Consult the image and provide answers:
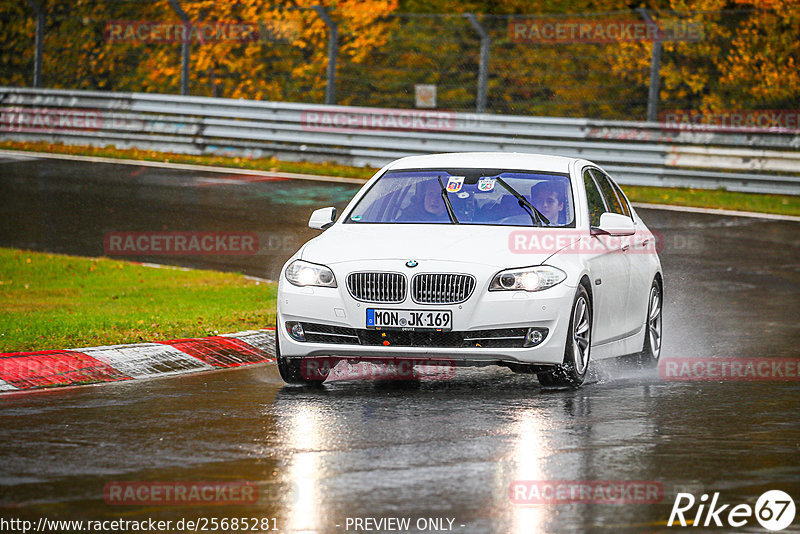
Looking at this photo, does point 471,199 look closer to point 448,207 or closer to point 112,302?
point 448,207

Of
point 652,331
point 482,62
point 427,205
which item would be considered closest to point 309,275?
point 427,205

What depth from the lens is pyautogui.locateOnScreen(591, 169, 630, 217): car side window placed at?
471 inches

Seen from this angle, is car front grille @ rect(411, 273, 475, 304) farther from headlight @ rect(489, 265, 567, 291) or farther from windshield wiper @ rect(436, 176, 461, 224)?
windshield wiper @ rect(436, 176, 461, 224)

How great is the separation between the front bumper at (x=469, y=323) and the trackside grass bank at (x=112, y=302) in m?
2.49

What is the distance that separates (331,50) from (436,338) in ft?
58.8

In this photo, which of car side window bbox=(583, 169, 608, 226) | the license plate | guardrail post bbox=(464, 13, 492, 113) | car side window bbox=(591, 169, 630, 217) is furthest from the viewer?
guardrail post bbox=(464, 13, 492, 113)

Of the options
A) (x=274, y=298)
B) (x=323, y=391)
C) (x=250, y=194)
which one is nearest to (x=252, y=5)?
(x=250, y=194)

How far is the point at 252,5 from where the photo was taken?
114ft

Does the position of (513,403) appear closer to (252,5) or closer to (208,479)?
(208,479)

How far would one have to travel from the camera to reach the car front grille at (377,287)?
984 cm

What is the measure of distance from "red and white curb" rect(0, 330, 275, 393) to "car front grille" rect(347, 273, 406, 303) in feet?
6.19

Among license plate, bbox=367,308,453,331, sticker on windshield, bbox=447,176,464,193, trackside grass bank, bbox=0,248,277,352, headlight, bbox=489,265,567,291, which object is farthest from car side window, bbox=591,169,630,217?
trackside grass bank, bbox=0,248,277,352

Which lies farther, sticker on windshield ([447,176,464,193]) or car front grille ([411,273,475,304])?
sticker on windshield ([447,176,464,193])

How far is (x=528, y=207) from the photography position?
11.0m
